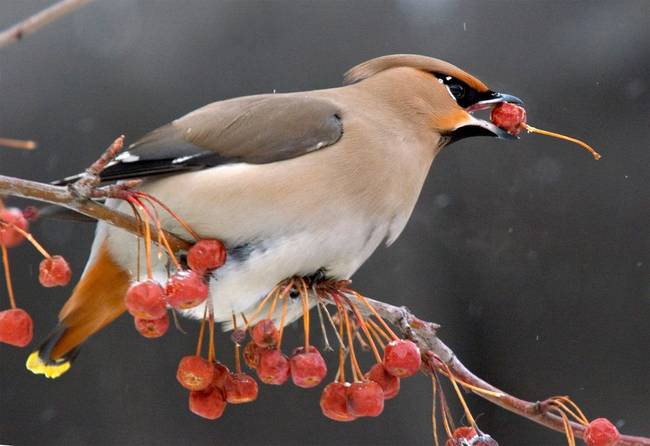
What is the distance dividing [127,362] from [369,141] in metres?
2.32

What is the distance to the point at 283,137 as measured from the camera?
90.0 inches

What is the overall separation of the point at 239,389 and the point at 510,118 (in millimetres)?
918

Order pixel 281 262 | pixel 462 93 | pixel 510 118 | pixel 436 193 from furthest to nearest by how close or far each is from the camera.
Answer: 1. pixel 436 193
2. pixel 462 93
3. pixel 510 118
4. pixel 281 262

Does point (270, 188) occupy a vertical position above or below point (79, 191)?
below

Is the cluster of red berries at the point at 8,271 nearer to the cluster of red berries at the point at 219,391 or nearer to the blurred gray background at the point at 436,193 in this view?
the cluster of red berries at the point at 219,391

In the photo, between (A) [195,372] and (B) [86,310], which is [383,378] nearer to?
(A) [195,372]

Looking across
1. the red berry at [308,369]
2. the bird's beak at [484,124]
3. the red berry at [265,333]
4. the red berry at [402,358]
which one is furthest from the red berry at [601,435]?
the bird's beak at [484,124]

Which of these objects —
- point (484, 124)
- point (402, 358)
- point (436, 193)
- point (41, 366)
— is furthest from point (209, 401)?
point (436, 193)

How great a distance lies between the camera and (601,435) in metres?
1.71

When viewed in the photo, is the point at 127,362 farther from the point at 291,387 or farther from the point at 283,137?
the point at 283,137

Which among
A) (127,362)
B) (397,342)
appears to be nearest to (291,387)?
(127,362)

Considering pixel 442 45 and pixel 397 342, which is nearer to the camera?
pixel 397 342

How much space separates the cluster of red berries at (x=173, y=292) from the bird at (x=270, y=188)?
0.76 ft

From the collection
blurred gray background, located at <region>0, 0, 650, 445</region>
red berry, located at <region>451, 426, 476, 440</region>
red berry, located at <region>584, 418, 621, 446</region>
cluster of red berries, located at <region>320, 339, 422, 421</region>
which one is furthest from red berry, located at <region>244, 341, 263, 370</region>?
blurred gray background, located at <region>0, 0, 650, 445</region>
